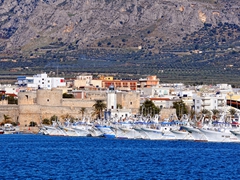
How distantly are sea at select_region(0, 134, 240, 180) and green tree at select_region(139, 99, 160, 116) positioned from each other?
1103 inches

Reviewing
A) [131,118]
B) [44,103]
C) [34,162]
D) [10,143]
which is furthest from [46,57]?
[34,162]

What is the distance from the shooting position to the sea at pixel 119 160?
51062 millimetres

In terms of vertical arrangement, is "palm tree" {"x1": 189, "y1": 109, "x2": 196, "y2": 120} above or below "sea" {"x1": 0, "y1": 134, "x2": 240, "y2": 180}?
above

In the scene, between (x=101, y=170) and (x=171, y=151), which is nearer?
(x=101, y=170)

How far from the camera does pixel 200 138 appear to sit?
8444cm

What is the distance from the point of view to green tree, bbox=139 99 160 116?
11139 cm

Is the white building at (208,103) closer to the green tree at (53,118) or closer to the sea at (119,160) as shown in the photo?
the green tree at (53,118)

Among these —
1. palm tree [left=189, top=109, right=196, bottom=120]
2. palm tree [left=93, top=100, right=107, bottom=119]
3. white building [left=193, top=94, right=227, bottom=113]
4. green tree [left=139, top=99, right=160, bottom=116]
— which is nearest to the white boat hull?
green tree [left=139, top=99, right=160, bottom=116]

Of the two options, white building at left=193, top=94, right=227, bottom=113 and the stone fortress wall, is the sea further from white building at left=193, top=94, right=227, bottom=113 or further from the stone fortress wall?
white building at left=193, top=94, right=227, bottom=113

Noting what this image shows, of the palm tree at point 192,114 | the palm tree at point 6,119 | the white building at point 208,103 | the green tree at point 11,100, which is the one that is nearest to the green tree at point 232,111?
the palm tree at point 192,114

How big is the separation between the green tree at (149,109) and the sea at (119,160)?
28.0m

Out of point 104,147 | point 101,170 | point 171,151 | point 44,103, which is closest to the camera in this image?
point 101,170

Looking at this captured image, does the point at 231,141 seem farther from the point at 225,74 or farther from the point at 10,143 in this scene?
the point at 225,74

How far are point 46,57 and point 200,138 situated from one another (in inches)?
4494
